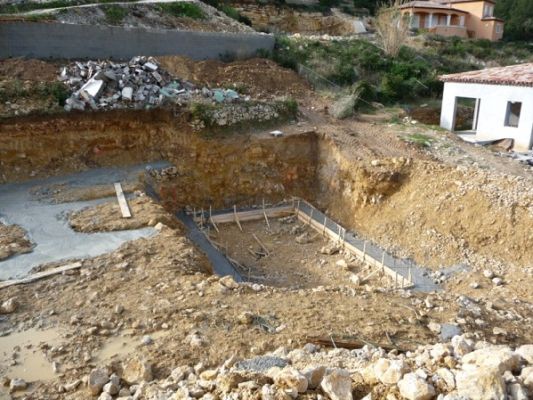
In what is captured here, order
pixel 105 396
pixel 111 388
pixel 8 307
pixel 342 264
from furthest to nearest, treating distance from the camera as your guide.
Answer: pixel 342 264 → pixel 8 307 → pixel 111 388 → pixel 105 396

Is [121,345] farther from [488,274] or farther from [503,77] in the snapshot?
[503,77]

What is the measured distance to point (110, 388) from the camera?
5.06 m

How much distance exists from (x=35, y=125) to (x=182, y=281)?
24.1ft

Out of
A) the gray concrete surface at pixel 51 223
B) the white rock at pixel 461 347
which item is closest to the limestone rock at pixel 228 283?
the gray concrete surface at pixel 51 223

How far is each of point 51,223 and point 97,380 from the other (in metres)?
5.64

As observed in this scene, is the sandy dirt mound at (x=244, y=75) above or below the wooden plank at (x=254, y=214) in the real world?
above

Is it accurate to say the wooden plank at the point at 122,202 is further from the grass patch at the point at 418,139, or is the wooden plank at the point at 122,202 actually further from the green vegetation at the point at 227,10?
the green vegetation at the point at 227,10

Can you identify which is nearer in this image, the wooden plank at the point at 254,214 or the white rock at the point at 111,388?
the white rock at the point at 111,388

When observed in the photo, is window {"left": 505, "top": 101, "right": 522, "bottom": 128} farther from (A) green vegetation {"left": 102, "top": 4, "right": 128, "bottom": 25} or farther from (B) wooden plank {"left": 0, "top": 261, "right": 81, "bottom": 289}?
(A) green vegetation {"left": 102, "top": 4, "right": 128, "bottom": 25}

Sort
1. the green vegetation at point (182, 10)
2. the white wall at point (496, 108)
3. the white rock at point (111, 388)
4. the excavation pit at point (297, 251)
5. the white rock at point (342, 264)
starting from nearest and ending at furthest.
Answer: the white rock at point (111, 388) < the excavation pit at point (297, 251) < the white rock at point (342, 264) < the white wall at point (496, 108) < the green vegetation at point (182, 10)

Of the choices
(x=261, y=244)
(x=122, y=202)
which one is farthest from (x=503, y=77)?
(x=122, y=202)

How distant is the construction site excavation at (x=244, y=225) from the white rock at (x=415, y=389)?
1 cm

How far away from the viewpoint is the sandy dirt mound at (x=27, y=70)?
13141 millimetres

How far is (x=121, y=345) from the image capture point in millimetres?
6129
